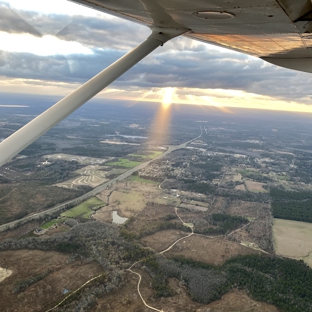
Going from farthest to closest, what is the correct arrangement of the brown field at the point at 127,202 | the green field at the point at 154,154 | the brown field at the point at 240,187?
the green field at the point at 154,154 → the brown field at the point at 240,187 → the brown field at the point at 127,202

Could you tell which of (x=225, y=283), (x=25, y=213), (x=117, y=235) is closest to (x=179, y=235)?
(x=117, y=235)

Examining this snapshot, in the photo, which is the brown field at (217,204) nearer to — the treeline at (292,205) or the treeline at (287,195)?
the treeline at (292,205)

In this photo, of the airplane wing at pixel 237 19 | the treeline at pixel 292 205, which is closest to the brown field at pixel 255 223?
the treeline at pixel 292 205

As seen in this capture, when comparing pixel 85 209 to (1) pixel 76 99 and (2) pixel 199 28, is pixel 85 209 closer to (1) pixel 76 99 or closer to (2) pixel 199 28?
(1) pixel 76 99

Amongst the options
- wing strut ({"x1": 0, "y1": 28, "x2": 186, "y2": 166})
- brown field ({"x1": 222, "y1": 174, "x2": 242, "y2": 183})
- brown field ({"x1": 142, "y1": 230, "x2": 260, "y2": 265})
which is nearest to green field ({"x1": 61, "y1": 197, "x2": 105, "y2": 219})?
brown field ({"x1": 142, "y1": 230, "x2": 260, "y2": 265})

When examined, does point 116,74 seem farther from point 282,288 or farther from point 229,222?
point 229,222

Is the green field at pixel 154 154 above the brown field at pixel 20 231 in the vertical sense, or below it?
below

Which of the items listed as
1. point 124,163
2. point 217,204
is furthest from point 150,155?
point 217,204
